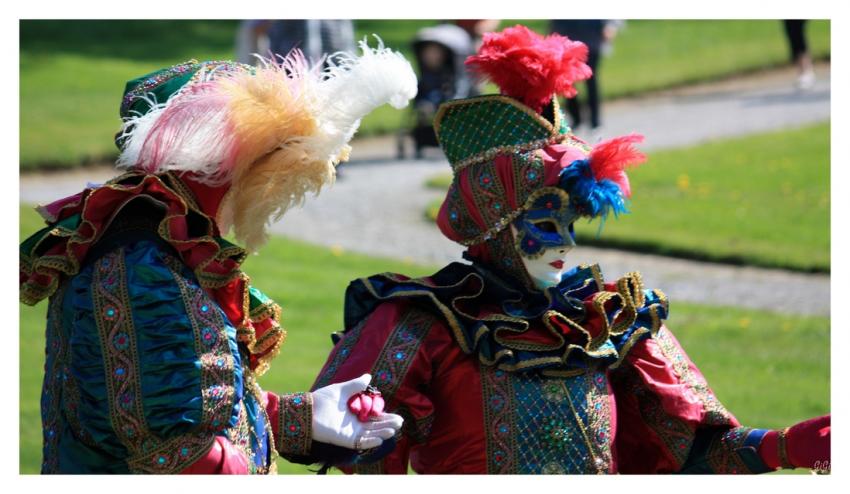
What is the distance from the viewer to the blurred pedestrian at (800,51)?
15.0 m

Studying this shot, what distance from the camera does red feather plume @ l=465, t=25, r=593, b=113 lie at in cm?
390

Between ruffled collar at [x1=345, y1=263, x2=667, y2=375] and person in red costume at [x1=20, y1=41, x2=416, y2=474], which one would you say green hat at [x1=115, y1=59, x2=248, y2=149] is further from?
ruffled collar at [x1=345, y1=263, x2=667, y2=375]

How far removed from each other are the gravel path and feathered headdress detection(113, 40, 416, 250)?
4990mm

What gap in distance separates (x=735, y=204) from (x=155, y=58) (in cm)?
796

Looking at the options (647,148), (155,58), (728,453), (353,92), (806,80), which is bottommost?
(728,453)

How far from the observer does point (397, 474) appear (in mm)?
3889

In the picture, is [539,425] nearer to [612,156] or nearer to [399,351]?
[399,351]

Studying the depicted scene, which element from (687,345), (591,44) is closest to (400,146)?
(591,44)

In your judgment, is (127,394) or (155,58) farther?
(155,58)

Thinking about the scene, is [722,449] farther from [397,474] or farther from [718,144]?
[718,144]

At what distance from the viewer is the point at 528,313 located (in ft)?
12.9

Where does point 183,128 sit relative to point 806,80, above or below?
below
